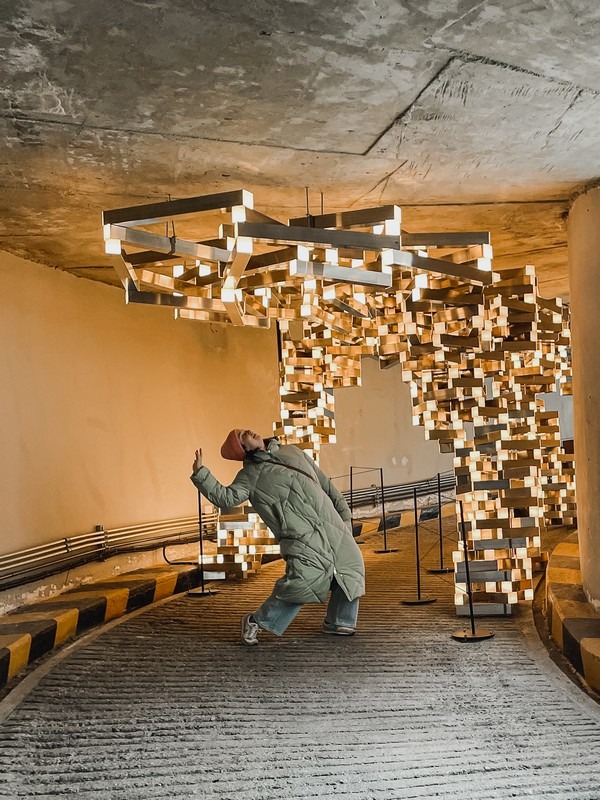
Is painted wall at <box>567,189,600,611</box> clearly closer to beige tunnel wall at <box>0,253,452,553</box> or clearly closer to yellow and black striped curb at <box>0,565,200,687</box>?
yellow and black striped curb at <box>0,565,200,687</box>

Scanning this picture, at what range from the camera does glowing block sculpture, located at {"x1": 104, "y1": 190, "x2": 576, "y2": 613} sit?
18.0ft

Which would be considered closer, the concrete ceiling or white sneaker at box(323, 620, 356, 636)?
the concrete ceiling

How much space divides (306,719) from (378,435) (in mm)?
9298

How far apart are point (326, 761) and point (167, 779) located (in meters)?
0.70

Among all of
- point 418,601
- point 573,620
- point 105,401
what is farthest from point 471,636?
point 105,401

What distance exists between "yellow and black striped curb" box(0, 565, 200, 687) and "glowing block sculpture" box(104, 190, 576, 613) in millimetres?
806

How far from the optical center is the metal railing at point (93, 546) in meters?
7.15

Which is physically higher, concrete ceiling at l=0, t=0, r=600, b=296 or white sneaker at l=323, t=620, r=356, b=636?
concrete ceiling at l=0, t=0, r=600, b=296

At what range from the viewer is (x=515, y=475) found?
7188 millimetres

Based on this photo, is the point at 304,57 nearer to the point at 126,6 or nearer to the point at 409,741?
the point at 126,6

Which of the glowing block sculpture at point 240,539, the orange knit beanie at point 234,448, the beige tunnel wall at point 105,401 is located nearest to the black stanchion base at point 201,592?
the glowing block sculpture at point 240,539

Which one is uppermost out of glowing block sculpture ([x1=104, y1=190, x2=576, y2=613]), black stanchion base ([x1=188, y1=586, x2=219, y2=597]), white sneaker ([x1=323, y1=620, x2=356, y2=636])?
glowing block sculpture ([x1=104, y1=190, x2=576, y2=613])

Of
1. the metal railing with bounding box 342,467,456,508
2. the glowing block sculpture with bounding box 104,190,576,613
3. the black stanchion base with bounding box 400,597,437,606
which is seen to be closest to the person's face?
the glowing block sculpture with bounding box 104,190,576,613

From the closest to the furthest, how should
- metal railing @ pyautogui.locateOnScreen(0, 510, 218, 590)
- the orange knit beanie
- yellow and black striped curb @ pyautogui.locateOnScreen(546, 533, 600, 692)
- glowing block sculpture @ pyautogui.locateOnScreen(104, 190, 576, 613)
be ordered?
yellow and black striped curb @ pyautogui.locateOnScreen(546, 533, 600, 692)
glowing block sculpture @ pyautogui.locateOnScreen(104, 190, 576, 613)
the orange knit beanie
metal railing @ pyautogui.locateOnScreen(0, 510, 218, 590)
